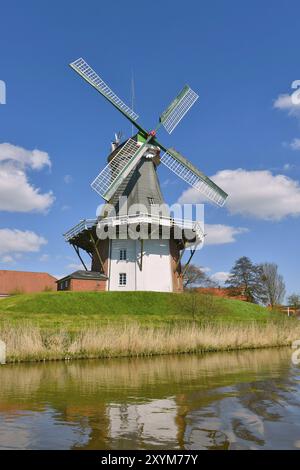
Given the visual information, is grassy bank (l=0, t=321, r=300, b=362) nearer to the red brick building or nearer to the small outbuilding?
the small outbuilding

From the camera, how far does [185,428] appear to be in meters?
6.43

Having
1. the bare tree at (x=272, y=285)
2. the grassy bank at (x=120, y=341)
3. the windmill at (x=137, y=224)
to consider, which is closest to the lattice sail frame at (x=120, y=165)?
the windmill at (x=137, y=224)

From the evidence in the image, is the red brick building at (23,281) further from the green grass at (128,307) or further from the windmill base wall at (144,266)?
the green grass at (128,307)

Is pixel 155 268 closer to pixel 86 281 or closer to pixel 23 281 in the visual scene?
pixel 86 281

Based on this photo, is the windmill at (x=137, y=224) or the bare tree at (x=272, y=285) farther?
the bare tree at (x=272, y=285)

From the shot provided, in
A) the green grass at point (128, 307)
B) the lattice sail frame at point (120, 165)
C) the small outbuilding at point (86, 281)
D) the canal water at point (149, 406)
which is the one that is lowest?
the canal water at point (149, 406)

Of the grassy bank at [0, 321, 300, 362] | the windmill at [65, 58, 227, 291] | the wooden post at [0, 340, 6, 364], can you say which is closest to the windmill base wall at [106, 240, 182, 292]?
the windmill at [65, 58, 227, 291]

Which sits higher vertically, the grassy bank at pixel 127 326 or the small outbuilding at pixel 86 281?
the small outbuilding at pixel 86 281

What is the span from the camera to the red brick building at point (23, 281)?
56875mm

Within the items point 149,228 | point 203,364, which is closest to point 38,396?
point 203,364

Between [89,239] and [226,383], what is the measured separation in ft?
86.9

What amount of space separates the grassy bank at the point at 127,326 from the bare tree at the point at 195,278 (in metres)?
28.3

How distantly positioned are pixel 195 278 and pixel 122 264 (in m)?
31.9
